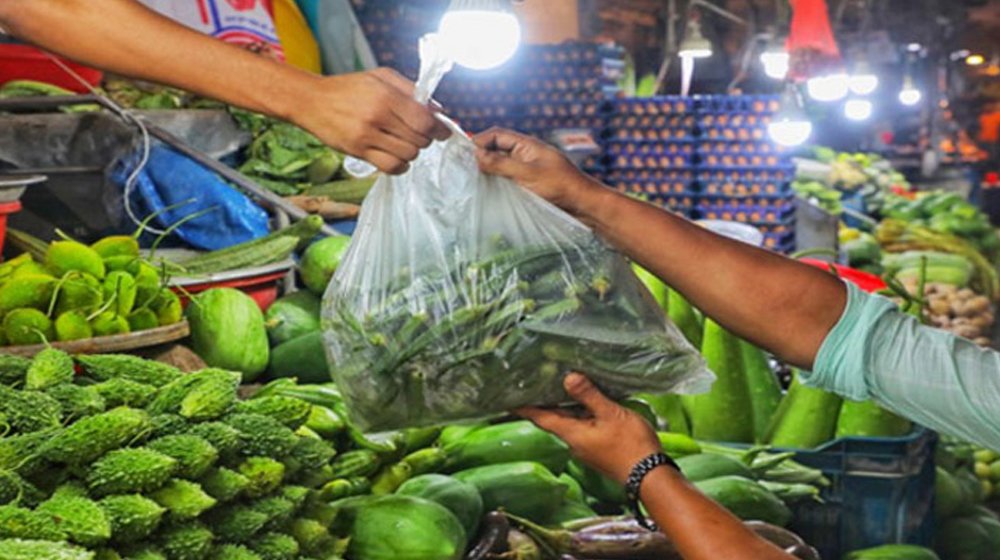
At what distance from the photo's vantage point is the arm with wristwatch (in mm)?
1703

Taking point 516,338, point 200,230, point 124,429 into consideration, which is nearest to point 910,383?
point 516,338

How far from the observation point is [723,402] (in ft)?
10.9

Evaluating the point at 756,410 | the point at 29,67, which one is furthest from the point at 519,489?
the point at 29,67

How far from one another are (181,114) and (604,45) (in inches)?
175

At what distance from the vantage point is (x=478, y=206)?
1.84m

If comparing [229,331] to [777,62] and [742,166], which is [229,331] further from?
[777,62]

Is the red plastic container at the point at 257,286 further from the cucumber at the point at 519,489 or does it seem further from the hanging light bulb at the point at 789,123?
the hanging light bulb at the point at 789,123

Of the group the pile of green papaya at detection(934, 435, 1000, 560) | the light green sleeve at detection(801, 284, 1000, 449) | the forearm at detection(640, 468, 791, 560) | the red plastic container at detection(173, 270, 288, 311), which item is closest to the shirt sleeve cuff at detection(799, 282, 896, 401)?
the light green sleeve at detection(801, 284, 1000, 449)

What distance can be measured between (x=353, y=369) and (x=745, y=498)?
1306 mm

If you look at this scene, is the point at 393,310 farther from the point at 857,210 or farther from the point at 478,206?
the point at 857,210

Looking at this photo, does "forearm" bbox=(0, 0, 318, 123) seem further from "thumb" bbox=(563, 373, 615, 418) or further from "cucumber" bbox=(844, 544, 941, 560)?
"cucumber" bbox=(844, 544, 941, 560)

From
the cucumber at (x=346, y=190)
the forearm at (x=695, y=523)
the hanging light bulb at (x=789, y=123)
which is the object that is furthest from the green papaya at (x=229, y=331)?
the hanging light bulb at (x=789, y=123)

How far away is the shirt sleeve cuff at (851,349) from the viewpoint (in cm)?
182

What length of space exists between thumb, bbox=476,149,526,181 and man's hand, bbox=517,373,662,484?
0.38 m
